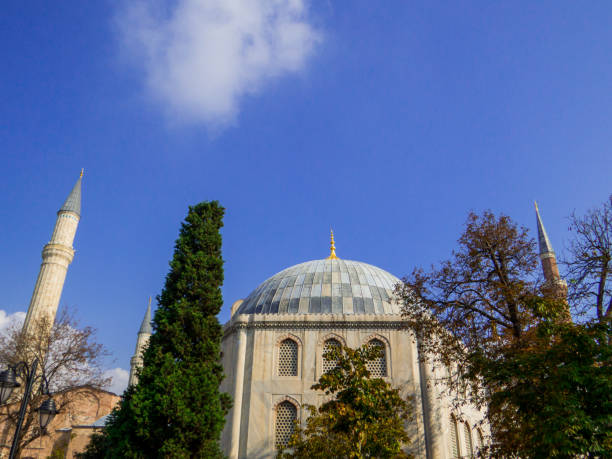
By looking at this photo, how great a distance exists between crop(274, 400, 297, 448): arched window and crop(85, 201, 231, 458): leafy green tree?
3.98 m

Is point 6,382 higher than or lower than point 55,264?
lower

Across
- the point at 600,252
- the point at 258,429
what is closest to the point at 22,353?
the point at 258,429

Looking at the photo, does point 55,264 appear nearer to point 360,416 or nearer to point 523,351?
point 360,416

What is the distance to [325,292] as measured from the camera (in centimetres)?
1808

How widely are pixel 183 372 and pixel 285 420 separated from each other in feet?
18.2

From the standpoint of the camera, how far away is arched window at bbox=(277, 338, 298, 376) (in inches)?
617

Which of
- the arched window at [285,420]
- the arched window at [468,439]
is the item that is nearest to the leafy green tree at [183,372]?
the arched window at [285,420]

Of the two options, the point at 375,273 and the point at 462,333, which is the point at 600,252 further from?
the point at 375,273

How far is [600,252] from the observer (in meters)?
10.2

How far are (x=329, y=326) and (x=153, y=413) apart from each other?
7.47 meters

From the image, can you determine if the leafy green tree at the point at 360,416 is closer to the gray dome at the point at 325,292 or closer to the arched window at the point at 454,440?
the arched window at the point at 454,440

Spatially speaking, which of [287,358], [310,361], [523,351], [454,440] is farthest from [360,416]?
[454,440]

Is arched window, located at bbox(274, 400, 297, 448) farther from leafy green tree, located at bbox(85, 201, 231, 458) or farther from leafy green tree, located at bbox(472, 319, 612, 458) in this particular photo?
Answer: leafy green tree, located at bbox(472, 319, 612, 458)

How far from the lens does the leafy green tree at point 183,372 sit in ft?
32.9
